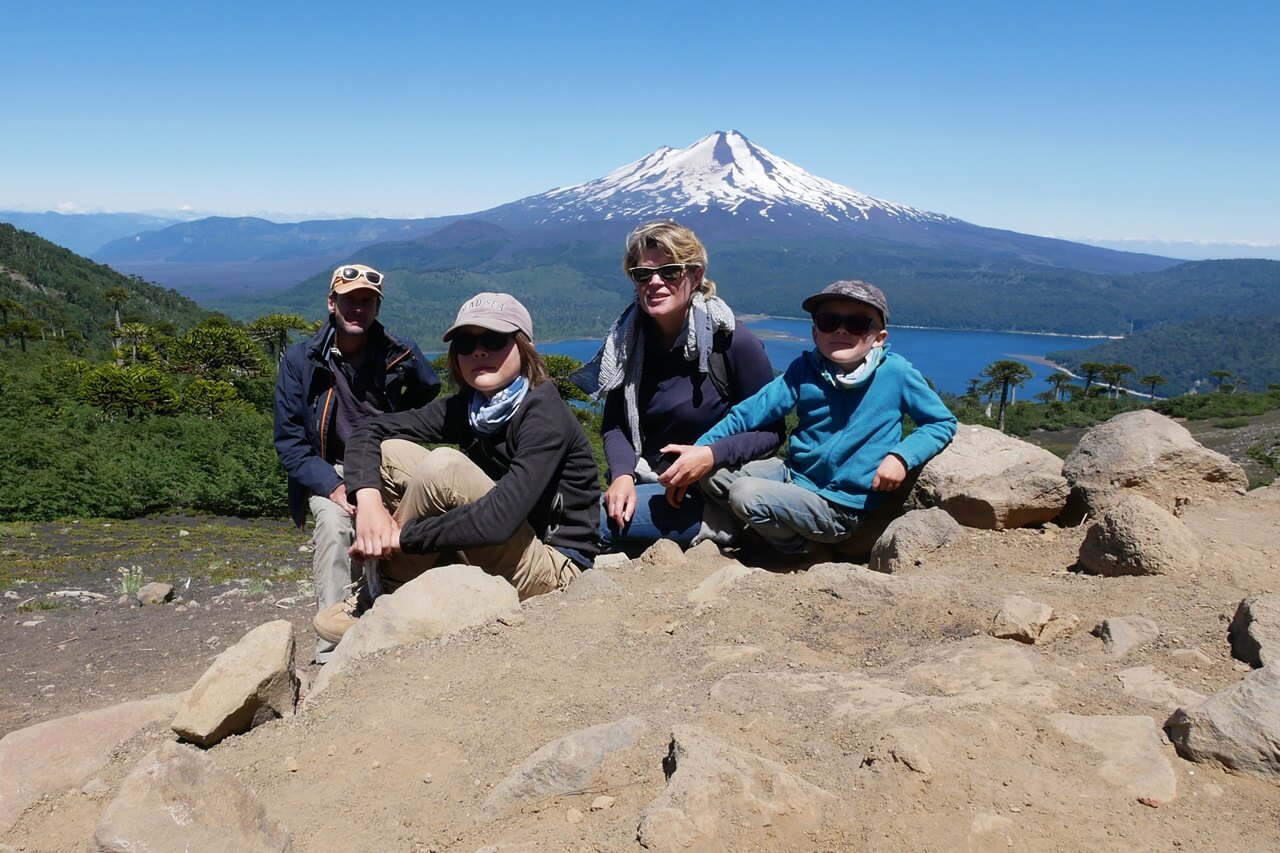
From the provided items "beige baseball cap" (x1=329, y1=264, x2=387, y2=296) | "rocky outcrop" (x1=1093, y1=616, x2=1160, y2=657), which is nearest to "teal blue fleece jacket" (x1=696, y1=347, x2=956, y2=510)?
"rocky outcrop" (x1=1093, y1=616, x2=1160, y2=657)

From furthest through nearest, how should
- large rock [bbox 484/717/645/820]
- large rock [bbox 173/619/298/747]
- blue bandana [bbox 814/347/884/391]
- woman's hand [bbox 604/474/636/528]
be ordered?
woman's hand [bbox 604/474/636/528]
blue bandana [bbox 814/347/884/391]
large rock [bbox 173/619/298/747]
large rock [bbox 484/717/645/820]

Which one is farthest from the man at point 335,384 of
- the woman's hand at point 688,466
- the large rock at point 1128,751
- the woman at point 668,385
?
the large rock at point 1128,751

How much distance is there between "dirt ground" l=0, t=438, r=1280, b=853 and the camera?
2336 mm

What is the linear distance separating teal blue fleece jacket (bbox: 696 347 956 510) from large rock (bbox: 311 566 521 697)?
162 cm

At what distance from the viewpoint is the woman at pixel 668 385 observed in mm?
4992

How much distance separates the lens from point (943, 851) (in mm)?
2193

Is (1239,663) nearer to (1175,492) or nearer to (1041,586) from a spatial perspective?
(1041,586)

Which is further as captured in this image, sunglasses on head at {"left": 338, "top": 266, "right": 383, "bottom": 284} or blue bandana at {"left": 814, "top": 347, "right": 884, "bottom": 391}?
sunglasses on head at {"left": 338, "top": 266, "right": 383, "bottom": 284}

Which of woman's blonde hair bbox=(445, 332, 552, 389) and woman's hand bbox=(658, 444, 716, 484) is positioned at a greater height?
woman's blonde hair bbox=(445, 332, 552, 389)

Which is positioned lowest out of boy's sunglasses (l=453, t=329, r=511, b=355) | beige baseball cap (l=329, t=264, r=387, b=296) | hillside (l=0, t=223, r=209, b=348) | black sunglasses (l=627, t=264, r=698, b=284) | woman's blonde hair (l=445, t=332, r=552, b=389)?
hillside (l=0, t=223, r=209, b=348)

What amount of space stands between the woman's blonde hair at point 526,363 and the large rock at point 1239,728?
334 centimetres

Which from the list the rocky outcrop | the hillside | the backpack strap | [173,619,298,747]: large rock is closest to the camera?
the rocky outcrop

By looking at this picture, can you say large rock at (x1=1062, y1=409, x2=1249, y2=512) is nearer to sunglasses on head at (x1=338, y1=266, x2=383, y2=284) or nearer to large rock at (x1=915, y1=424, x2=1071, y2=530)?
large rock at (x1=915, y1=424, x2=1071, y2=530)

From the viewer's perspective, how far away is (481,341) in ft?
15.0
